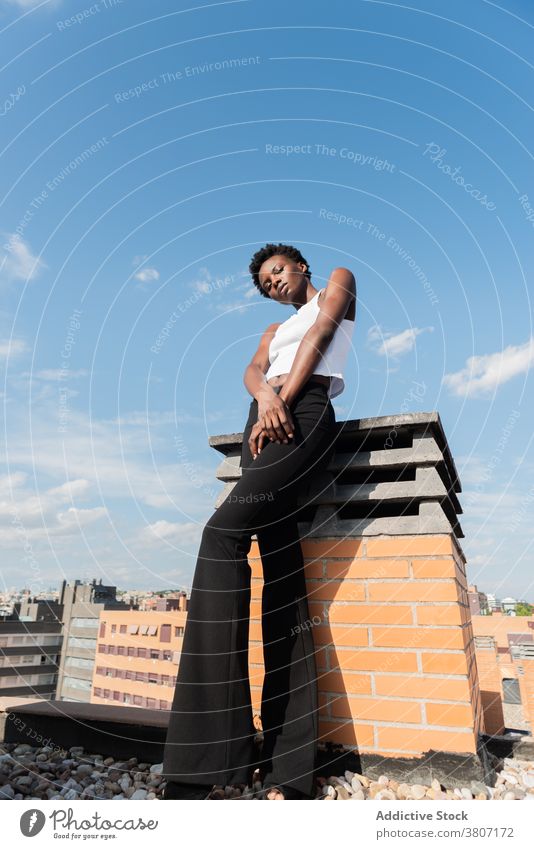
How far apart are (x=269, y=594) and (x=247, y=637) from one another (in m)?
0.28

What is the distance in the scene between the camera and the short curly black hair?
2680mm

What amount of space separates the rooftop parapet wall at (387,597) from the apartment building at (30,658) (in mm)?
84472

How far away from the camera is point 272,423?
1.93 m

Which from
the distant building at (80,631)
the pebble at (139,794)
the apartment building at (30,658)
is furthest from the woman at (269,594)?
the apartment building at (30,658)

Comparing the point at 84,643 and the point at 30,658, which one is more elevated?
the point at 84,643

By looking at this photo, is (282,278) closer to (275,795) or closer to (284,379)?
(284,379)

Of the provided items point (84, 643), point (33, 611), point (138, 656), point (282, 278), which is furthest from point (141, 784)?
point (84, 643)

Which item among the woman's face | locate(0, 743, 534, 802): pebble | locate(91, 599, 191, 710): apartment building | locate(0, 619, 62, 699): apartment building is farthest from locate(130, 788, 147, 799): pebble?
locate(0, 619, 62, 699): apartment building

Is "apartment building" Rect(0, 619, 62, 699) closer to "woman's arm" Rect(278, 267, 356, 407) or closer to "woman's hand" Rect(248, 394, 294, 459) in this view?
"woman's hand" Rect(248, 394, 294, 459)

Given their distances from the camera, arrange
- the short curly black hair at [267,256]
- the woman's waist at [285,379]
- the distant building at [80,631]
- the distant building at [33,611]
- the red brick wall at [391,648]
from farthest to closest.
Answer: the distant building at [33,611]
the distant building at [80,631]
the short curly black hair at [267,256]
the woman's waist at [285,379]
the red brick wall at [391,648]

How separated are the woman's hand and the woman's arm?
0.16ft

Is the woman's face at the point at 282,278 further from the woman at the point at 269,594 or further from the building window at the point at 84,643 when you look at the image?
the building window at the point at 84,643

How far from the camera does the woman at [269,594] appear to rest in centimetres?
160

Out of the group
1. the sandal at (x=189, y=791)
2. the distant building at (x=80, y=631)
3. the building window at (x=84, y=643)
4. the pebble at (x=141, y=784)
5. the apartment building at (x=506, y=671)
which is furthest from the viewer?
the building window at (x=84, y=643)
